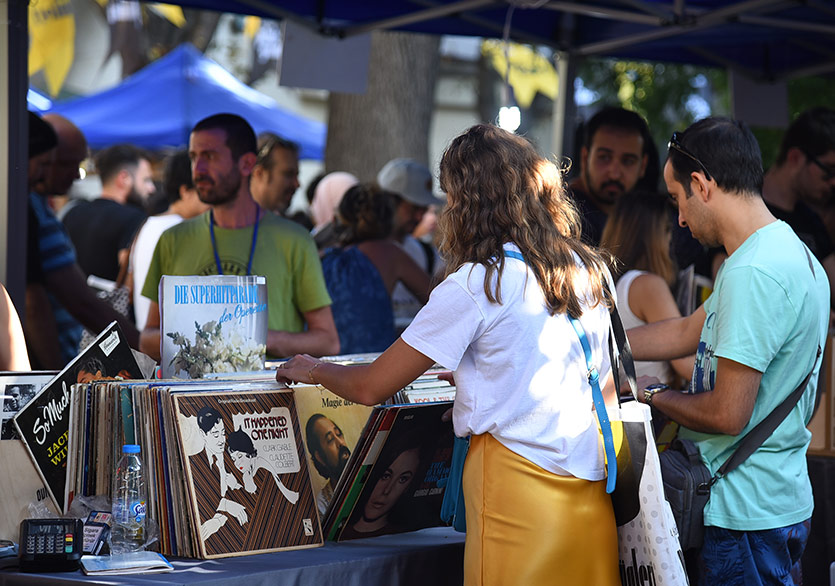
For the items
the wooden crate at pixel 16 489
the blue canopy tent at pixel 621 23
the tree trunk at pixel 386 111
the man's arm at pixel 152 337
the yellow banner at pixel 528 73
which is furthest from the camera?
the yellow banner at pixel 528 73

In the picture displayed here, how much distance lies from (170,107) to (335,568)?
871 centimetres

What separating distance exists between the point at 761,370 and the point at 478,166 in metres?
0.80

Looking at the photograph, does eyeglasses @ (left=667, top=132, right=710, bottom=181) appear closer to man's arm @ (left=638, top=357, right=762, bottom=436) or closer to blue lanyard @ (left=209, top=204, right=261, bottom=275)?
man's arm @ (left=638, top=357, right=762, bottom=436)

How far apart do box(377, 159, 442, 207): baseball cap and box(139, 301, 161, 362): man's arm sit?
3484mm

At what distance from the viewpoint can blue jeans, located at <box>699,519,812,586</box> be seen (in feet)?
8.14

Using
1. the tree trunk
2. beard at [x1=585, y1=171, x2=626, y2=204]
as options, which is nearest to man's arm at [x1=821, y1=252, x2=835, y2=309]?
beard at [x1=585, y1=171, x2=626, y2=204]

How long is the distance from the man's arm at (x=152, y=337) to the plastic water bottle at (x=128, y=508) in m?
0.71

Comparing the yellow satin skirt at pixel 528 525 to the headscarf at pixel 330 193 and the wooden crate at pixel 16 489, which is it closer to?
the wooden crate at pixel 16 489

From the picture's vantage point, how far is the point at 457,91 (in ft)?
92.6

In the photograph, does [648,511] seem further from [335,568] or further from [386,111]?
[386,111]

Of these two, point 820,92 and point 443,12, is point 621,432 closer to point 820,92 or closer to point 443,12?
point 443,12

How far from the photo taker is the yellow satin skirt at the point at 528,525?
85.8 inches

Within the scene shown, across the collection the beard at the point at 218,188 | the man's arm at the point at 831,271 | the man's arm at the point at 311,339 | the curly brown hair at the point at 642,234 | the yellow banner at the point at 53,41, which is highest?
the yellow banner at the point at 53,41

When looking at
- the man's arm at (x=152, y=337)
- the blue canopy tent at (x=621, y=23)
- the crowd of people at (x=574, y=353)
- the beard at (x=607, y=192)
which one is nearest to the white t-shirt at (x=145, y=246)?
the blue canopy tent at (x=621, y=23)
